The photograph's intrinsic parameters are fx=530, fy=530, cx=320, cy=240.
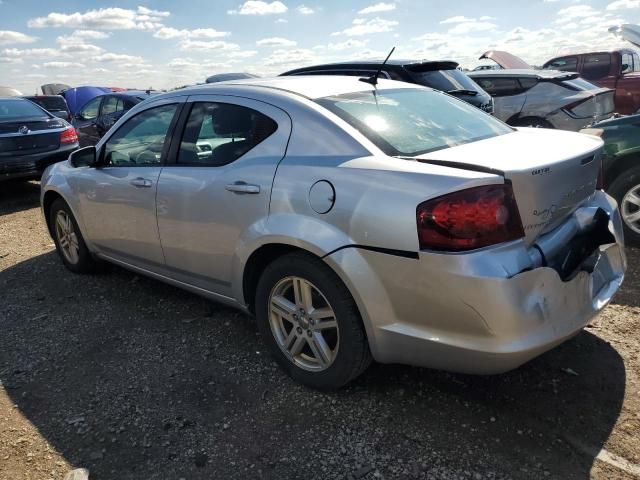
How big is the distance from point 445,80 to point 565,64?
860cm

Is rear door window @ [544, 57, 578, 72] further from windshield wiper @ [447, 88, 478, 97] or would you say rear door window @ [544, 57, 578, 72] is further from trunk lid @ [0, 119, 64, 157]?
trunk lid @ [0, 119, 64, 157]

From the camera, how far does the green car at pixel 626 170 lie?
4.45 meters

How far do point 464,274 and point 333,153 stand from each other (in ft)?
2.87

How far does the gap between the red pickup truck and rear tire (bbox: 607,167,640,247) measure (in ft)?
26.4

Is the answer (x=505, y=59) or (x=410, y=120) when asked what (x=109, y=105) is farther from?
(x=410, y=120)

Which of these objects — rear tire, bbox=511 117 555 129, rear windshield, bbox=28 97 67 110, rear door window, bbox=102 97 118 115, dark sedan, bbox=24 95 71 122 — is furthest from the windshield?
rear windshield, bbox=28 97 67 110

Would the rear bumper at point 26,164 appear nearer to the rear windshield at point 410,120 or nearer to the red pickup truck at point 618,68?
the rear windshield at point 410,120

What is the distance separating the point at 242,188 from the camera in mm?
2846

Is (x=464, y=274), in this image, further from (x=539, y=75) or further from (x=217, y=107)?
(x=539, y=75)

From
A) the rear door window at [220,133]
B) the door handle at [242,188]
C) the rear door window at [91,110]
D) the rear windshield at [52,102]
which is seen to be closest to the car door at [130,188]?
the rear door window at [220,133]

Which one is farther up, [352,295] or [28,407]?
[352,295]

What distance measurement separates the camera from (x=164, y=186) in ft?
10.9

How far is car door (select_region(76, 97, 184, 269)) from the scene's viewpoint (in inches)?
137

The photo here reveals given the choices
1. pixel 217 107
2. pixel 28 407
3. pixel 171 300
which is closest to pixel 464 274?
pixel 217 107
